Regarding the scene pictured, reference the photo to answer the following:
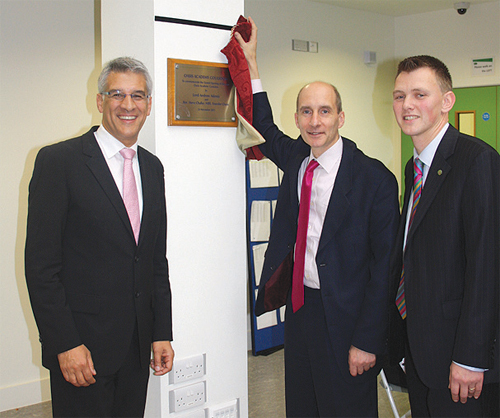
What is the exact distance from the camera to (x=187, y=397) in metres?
2.22

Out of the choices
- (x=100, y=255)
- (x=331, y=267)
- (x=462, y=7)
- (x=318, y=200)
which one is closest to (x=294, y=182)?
(x=318, y=200)

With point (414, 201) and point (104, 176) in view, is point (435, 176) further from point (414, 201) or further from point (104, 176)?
point (104, 176)

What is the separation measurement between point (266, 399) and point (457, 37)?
14.2 ft

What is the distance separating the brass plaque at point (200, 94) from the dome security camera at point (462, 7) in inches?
159

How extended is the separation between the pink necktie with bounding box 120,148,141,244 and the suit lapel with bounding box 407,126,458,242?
97cm

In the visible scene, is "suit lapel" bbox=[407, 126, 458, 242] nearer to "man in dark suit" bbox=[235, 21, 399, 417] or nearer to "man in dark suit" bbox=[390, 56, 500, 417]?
"man in dark suit" bbox=[390, 56, 500, 417]

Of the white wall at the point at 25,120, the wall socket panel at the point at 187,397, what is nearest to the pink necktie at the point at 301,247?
the wall socket panel at the point at 187,397

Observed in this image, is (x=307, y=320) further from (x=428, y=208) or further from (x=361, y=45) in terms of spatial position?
(x=361, y=45)

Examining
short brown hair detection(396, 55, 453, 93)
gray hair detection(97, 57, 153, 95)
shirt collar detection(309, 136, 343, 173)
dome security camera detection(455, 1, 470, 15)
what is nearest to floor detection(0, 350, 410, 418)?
shirt collar detection(309, 136, 343, 173)

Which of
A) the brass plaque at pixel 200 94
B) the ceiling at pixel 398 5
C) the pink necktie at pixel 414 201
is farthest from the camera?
the ceiling at pixel 398 5

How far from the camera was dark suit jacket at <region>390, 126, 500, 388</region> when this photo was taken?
1.62 m

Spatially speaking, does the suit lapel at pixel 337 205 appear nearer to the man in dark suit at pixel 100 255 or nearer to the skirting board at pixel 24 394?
the man in dark suit at pixel 100 255

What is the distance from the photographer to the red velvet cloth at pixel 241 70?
2.21 metres

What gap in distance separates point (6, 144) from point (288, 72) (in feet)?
8.92
